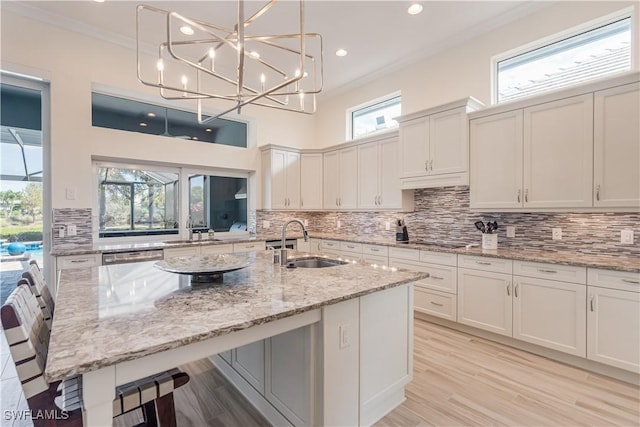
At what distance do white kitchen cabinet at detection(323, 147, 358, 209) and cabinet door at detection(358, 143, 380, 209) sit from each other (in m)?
0.09

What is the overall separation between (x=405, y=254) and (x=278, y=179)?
2.39 metres

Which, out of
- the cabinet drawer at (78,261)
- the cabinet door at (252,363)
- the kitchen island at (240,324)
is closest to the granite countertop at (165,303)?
the kitchen island at (240,324)

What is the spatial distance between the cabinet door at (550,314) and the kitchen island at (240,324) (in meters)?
Result: 1.43

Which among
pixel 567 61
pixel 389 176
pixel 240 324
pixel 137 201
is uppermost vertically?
pixel 567 61

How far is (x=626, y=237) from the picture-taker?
264 centimetres

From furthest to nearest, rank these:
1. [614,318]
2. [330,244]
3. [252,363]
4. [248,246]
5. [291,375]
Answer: [330,244], [248,246], [614,318], [252,363], [291,375]

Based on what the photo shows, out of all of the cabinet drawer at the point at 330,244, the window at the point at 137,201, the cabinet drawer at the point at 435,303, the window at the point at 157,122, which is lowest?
the cabinet drawer at the point at 435,303

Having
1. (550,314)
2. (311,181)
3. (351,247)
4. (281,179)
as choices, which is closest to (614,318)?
(550,314)

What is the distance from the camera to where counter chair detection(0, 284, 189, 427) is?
1.12 m

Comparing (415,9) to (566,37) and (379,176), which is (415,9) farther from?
(379,176)

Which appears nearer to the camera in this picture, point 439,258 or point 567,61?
point 567,61

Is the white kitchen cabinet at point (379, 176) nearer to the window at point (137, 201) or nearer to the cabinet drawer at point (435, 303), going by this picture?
the cabinet drawer at point (435, 303)

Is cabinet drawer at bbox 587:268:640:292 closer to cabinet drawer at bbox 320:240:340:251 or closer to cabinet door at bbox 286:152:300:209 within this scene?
cabinet drawer at bbox 320:240:340:251

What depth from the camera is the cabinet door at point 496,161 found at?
3045 mm
